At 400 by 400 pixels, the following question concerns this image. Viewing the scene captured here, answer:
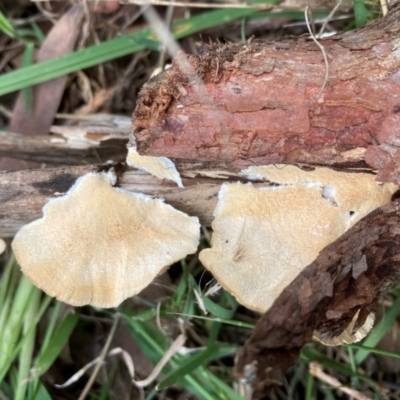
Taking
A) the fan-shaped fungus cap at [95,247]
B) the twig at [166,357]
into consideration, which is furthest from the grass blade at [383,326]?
the fan-shaped fungus cap at [95,247]

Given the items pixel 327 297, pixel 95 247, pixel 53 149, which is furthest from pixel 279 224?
pixel 53 149

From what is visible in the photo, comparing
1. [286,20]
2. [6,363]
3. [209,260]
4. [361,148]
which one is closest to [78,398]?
[6,363]

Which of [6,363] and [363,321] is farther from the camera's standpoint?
[6,363]

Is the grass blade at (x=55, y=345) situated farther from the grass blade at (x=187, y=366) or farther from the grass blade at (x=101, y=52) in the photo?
the grass blade at (x=101, y=52)

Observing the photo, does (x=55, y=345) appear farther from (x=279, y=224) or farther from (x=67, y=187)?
(x=279, y=224)

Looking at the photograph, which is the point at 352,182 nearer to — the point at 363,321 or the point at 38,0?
the point at 363,321

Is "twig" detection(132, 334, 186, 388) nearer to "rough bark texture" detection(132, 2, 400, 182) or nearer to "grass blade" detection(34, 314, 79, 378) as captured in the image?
"grass blade" detection(34, 314, 79, 378)

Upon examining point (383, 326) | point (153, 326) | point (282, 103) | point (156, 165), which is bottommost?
point (383, 326)
